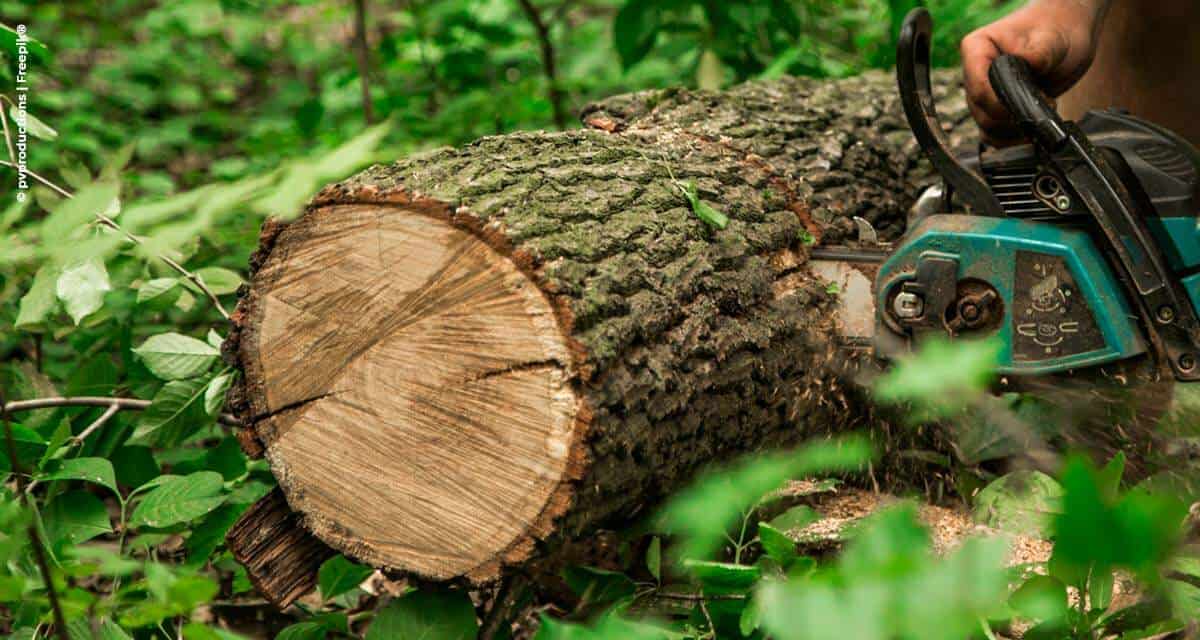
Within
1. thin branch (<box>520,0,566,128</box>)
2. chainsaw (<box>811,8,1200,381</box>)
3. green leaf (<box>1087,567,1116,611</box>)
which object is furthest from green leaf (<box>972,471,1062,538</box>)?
thin branch (<box>520,0,566,128</box>)

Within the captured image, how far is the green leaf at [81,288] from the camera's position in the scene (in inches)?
75.9

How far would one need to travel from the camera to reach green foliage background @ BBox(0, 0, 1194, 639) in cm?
93

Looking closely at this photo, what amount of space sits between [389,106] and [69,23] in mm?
2096

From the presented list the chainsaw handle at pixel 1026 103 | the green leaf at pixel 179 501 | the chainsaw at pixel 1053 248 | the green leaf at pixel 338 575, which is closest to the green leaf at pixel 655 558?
the green leaf at pixel 338 575

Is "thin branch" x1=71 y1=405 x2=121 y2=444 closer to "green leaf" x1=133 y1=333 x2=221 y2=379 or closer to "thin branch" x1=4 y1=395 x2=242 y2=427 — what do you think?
"thin branch" x1=4 y1=395 x2=242 y2=427

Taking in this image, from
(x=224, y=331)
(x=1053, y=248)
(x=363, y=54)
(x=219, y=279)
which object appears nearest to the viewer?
(x=1053, y=248)

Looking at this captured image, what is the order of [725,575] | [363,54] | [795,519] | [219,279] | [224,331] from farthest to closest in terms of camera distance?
[363,54]
[224,331]
[219,279]
[795,519]
[725,575]

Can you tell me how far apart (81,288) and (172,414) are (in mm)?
326

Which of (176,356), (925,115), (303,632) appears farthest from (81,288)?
(925,115)

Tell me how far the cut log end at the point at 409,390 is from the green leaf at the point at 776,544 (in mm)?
332

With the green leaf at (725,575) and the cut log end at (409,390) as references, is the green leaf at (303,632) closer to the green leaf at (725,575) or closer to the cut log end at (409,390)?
the cut log end at (409,390)

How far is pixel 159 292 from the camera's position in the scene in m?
2.22

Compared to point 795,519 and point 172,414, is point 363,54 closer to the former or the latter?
point 172,414

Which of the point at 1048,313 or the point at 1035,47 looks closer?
the point at 1048,313
